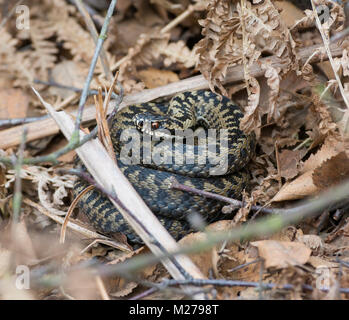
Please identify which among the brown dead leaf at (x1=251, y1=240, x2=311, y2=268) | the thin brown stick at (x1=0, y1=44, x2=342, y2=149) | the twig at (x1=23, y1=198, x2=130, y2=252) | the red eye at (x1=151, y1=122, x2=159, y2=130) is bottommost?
A: the brown dead leaf at (x1=251, y1=240, x2=311, y2=268)

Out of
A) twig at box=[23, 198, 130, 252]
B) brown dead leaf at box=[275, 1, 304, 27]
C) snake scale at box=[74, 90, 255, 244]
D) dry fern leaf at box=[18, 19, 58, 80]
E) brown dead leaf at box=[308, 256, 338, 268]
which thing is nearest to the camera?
brown dead leaf at box=[308, 256, 338, 268]

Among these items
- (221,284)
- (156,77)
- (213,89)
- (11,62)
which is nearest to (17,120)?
(11,62)

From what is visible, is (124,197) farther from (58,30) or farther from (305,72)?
(58,30)

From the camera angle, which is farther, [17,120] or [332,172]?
[17,120]

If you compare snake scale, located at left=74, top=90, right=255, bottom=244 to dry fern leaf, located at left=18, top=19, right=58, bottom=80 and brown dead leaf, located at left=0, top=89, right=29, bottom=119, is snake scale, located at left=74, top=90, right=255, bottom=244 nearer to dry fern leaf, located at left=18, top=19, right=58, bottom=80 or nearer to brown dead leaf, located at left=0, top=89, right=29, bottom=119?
brown dead leaf, located at left=0, top=89, right=29, bottom=119

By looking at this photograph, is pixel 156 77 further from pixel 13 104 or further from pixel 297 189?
pixel 297 189

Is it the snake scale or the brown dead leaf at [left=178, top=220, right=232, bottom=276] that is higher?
the snake scale

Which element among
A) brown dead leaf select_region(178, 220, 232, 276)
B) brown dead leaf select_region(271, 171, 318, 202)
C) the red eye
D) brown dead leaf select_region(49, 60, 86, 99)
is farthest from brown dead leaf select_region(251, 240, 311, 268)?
brown dead leaf select_region(49, 60, 86, 99)
